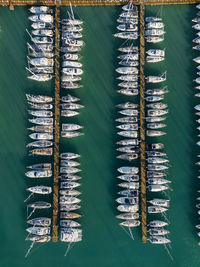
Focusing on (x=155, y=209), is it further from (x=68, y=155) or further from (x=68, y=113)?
(x=68, y=113)

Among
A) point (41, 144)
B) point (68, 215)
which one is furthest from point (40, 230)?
point (41, 144)

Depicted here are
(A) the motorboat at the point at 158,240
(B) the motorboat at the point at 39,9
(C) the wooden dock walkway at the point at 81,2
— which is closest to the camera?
(A) the motorboat at the point at 158,240

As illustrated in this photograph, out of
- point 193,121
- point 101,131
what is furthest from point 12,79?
point 193,121

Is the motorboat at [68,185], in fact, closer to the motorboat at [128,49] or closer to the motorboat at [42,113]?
the motorboat at [42,113]

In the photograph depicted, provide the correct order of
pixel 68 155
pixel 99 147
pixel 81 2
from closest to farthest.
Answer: pixel 68 155 → pixel 99 147 → pixel 81 2

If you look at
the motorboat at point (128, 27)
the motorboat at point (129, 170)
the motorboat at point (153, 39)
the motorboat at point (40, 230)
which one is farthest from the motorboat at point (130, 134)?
the motorboat at point (40, 230)

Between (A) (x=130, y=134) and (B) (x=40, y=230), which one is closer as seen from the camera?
(B) (x=40, y=230)

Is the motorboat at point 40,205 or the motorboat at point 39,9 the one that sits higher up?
the motorboat at point 39,9

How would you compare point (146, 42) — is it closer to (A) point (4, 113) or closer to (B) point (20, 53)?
(B) point (20, 53)
